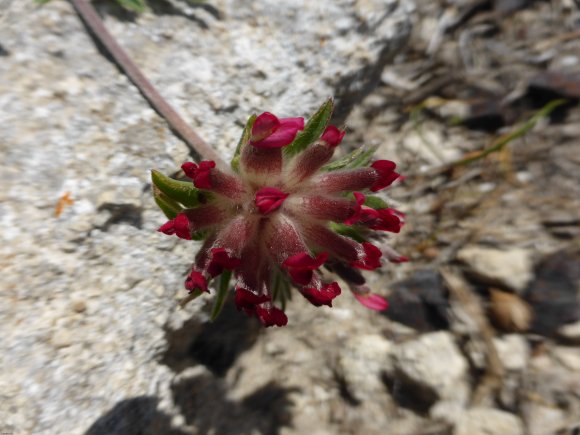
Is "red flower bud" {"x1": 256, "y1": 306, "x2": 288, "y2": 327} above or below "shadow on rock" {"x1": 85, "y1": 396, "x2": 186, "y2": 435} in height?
above

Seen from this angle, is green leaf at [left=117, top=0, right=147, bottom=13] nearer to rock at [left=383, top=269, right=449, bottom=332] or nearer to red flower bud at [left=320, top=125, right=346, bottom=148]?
red flower bud at [left=320, top=125, right=346, bottom=148]

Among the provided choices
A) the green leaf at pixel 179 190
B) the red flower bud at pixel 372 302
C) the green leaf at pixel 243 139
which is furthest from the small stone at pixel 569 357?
the green leaf at pixel 179 190

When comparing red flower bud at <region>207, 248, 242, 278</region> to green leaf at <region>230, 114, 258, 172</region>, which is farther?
green leaf at <region>230, 114, 258, 172</region>

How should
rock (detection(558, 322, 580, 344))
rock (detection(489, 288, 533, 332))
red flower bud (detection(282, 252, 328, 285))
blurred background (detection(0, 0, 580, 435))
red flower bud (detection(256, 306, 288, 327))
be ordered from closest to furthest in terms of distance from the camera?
red flower bud (detection(282, 252, 328, 285)), red flower bud (detection(256, 306, 288, 327)), blurred background (detection(0, 0, 580, 435)), rock (detection(558, 322, 580, 344)), rock (detection(489, 288, 533, 332))

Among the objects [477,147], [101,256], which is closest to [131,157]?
[101,256]

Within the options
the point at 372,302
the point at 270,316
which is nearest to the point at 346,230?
the point at 372,302

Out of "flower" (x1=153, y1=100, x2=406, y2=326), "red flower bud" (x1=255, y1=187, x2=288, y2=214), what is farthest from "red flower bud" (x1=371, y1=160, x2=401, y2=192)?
"red flower bud" (x1=255, y1=187, x2=288, y2=214)

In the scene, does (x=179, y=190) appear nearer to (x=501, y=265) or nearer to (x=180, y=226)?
(x=180, y=226)
